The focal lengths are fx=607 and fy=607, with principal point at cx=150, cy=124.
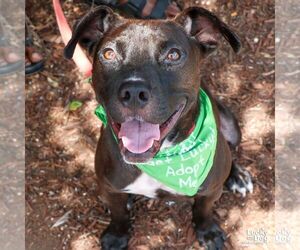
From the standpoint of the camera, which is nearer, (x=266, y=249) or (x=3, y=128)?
(x=266, y=249)

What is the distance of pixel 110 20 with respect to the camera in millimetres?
4004

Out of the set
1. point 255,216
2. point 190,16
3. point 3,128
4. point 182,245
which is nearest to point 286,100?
point 255,216

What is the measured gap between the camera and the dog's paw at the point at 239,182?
5195mm

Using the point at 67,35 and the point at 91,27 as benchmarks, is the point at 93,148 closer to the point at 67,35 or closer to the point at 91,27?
the point at 67,35

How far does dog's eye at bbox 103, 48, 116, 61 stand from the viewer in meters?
3.70

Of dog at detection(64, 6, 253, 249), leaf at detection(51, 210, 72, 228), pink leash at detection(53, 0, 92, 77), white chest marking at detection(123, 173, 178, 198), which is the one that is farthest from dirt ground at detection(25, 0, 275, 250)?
pink leash at detection(53, 0, 92, 77)

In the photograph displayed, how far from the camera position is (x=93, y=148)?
5.54 metres

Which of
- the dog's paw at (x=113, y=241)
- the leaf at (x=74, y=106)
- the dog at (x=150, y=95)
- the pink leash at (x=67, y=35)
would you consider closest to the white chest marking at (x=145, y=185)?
the dog at (x=150, y=95)

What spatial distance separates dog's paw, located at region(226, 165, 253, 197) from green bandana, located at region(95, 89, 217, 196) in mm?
1057

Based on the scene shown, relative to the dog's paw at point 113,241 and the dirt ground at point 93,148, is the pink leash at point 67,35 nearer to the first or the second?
the dirt ground at point 93,148

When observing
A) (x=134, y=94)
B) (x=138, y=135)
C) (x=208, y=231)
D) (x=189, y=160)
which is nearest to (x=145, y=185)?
(x=189, y=160)

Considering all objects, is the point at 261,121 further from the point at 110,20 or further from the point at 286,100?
the point at 110,20

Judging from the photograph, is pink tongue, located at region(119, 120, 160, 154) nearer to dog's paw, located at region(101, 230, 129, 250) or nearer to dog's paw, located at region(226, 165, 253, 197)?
dog's paw, located at region(101, 230, 129, 250)

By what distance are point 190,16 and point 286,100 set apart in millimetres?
2052
